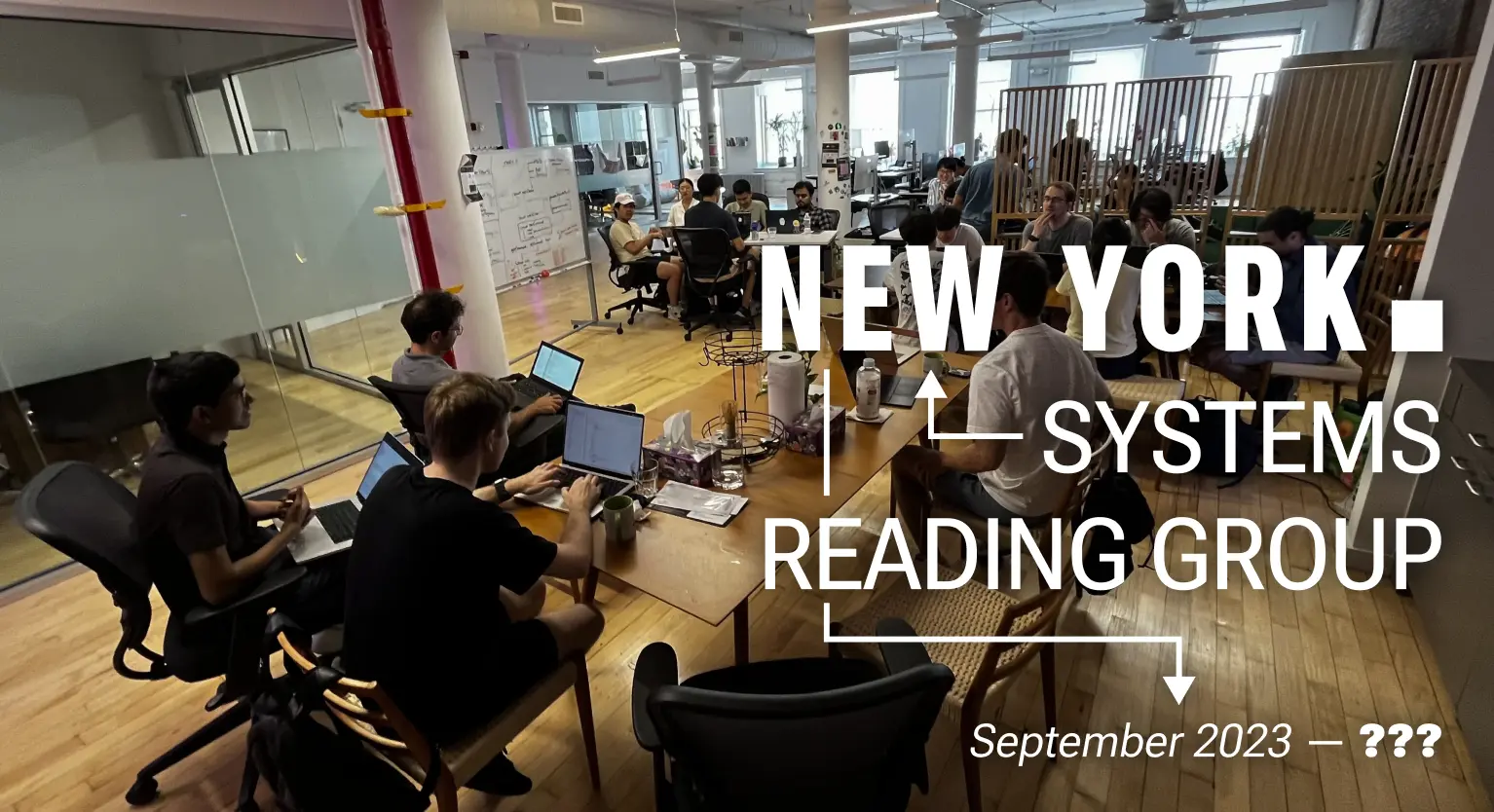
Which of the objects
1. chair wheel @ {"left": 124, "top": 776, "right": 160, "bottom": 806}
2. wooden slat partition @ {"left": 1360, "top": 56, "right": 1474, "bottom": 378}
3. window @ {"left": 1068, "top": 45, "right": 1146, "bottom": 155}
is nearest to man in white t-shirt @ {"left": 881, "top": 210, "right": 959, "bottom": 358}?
wooden slat partition @ {"left": 1360, "top": 56, "right": 1474, "bottom": 378}

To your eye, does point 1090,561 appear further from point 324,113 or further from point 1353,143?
point 1353,143

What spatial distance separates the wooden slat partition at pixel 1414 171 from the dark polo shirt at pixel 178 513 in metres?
5.60

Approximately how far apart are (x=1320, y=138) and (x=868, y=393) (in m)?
5.06

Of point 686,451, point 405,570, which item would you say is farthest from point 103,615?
point 686,451

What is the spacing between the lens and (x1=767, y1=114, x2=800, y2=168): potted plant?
1482cm

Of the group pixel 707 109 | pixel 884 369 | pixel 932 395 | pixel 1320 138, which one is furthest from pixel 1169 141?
pixel 707 109

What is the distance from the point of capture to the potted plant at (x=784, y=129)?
14820 millimetres

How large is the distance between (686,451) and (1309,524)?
2.77 metres

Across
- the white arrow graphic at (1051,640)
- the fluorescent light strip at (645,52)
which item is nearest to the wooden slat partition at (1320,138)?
the white arrow graphic at (1051,640)

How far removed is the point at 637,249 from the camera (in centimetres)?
639

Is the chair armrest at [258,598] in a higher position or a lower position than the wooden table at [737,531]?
lower

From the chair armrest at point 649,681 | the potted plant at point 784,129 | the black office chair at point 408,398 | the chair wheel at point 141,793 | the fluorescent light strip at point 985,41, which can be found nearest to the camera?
the chair armrest at point 649,681

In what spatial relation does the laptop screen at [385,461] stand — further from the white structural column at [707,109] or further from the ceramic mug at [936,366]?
the white structural column at [707,109]

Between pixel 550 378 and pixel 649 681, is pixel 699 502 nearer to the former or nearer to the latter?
pixel 649 681
